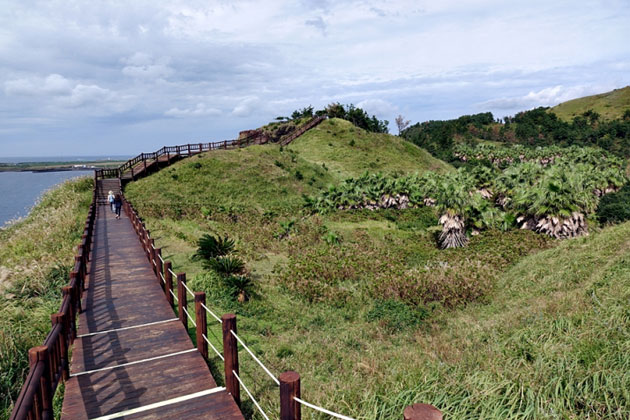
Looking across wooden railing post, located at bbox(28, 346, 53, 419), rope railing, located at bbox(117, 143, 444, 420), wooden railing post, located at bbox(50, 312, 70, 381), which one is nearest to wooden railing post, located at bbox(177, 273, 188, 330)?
rope railing, located at bbox(117, 143, 444, 420)

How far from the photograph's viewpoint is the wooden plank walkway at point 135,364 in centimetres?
582

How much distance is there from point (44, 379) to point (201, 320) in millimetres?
2750

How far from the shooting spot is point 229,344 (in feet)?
20.1

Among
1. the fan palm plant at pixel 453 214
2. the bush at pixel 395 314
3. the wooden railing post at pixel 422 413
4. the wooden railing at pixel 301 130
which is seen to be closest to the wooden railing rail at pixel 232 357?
the wooden railing post at pixel 422 413

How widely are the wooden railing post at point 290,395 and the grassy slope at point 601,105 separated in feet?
458

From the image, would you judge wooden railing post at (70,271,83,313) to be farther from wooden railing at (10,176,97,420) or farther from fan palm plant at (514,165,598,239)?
fan palm plant at (514,165,598,239)

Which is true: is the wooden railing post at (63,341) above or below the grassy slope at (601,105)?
below

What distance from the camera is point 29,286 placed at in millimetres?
12703

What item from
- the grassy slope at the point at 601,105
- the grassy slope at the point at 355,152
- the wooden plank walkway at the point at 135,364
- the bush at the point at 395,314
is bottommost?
the bush at the point at 395,314

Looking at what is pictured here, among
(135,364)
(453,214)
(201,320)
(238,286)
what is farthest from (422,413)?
(453,214)

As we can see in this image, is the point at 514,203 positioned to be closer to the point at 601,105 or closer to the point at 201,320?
the point at 201,320

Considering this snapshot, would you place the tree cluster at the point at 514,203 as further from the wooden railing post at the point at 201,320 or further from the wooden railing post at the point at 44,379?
the wooden railing post at the point at 44,379

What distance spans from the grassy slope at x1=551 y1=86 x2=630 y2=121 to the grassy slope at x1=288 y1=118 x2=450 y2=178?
83730 mm

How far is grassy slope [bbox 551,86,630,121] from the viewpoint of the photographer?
11725 centimetres
